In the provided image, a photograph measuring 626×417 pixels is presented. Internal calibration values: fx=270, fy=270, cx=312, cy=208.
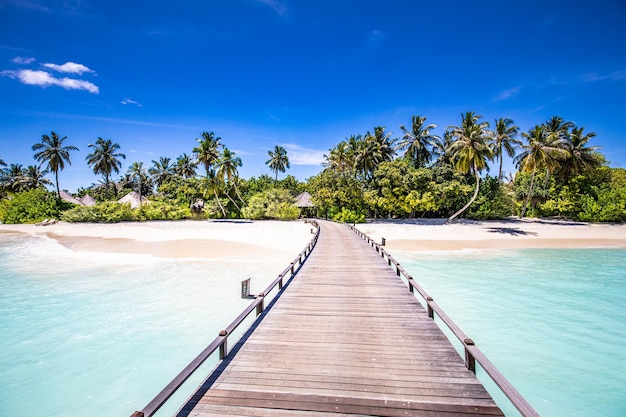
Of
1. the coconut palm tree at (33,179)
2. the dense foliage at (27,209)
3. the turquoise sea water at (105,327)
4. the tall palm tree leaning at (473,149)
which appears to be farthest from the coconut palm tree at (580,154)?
the coconut palm tree at (33,179)

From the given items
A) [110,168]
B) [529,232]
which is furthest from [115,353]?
[110,168]

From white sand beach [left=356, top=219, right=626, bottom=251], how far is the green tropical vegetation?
3.91 m

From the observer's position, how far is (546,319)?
33.6 ft

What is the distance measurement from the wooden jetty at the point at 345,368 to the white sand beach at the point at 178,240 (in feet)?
40.9

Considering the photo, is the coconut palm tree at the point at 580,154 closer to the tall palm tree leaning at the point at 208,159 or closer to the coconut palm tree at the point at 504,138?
the coconut palm tree at the point at 504,138

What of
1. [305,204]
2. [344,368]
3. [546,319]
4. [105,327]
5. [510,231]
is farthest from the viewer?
[305,204]

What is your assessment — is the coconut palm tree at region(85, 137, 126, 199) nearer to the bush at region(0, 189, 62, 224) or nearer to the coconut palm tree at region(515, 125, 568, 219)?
the bush at region(0, 189, 62, 224)

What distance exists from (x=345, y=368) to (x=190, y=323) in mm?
7332

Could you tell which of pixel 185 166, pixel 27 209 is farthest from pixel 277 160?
pixel 27 209

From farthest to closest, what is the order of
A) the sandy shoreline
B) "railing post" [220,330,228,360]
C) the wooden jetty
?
1. the sandy shoreline
2. "railing post" [220,330,228,360]
3. the wooden jetty

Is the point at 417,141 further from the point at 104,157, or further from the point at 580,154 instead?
the point at 104,157

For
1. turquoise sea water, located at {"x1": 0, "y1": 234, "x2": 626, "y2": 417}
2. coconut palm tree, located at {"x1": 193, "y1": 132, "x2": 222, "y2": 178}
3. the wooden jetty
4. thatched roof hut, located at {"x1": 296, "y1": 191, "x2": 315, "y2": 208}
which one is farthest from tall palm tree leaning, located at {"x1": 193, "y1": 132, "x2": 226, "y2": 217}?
the wooden jetty

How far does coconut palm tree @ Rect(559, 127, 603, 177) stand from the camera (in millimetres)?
35531

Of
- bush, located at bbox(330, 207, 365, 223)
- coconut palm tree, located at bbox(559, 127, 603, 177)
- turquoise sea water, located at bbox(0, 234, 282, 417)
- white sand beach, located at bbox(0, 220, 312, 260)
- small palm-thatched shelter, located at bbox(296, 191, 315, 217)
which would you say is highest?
coconut palm tree, located at bbox(559, 127, 603, 177)
